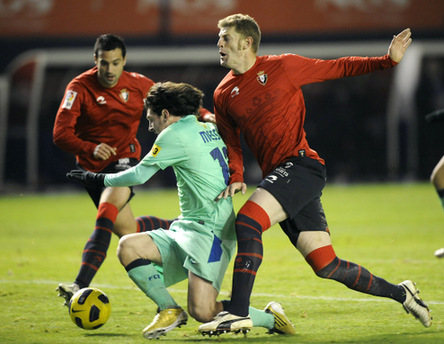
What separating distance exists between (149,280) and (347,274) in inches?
51.6

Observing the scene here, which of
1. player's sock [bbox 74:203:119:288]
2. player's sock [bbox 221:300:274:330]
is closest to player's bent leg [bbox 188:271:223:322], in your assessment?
player's sock [bbox 221:300:274:330]

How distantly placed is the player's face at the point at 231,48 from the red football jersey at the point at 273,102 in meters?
0.13

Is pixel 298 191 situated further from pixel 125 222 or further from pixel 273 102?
pixel 125 222

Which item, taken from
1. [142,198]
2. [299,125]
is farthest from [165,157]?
[142,198]

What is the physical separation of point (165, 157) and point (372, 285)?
1.62 metres

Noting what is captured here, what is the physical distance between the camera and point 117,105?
7035 millimetres

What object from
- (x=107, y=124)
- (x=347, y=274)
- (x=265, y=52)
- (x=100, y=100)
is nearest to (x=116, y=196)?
(x=107, y=124)

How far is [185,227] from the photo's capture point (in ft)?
17.2

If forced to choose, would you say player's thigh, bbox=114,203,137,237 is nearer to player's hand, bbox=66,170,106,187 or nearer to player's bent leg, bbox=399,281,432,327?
player's hand, bbox=66,170,106,187

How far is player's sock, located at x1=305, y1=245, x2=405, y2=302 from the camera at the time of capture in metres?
5.21

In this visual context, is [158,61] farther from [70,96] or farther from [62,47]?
[70,96]

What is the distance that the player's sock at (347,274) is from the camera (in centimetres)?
521

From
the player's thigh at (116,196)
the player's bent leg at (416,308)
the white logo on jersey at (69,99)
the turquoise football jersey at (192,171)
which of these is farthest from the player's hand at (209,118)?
the player's bent leg at (416,308)

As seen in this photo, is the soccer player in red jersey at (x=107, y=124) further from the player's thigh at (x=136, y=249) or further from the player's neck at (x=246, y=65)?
the player's thigh at (x=136, y=249)
